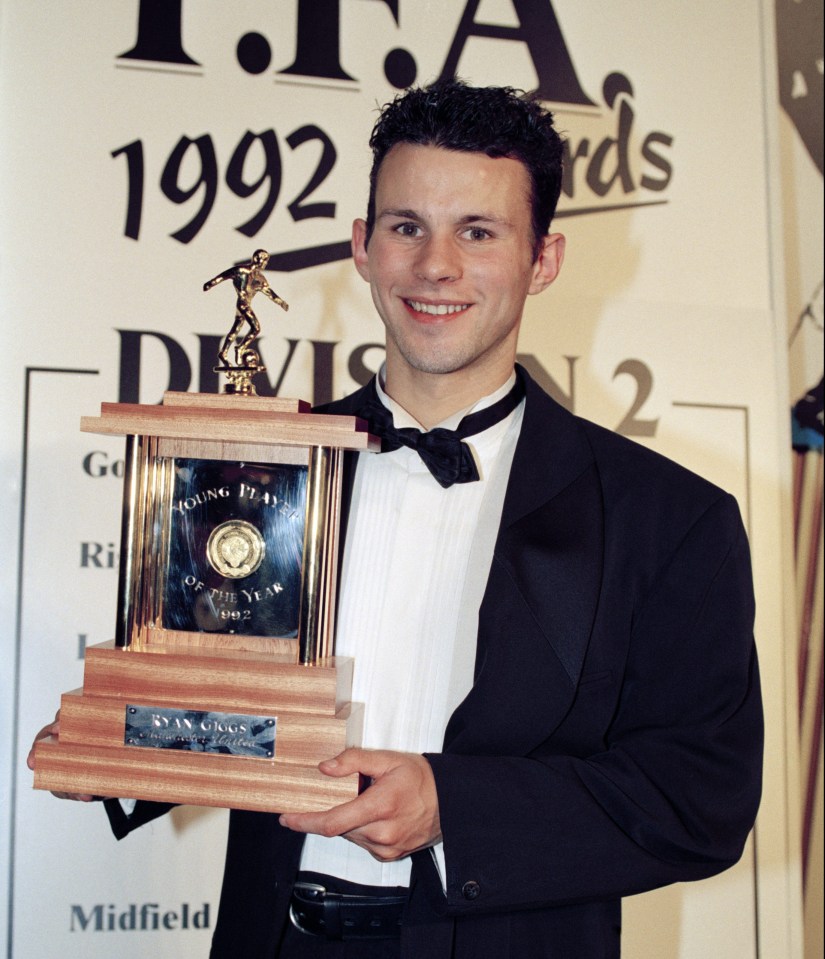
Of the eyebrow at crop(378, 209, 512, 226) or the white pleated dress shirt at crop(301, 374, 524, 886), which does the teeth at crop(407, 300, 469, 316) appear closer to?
the eyebrow at crop(378, 209, 512, 226)

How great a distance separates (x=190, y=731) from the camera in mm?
1251

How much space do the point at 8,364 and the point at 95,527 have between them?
422mm

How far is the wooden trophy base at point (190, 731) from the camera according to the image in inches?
48.1

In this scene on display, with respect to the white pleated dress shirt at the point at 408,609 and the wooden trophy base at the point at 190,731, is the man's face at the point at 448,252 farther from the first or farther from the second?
the wooden trophy base at the point at 190,731

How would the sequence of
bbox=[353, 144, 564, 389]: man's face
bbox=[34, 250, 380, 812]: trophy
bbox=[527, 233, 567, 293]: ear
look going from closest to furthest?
bbox=[34, 250, 380, 812]: trophy, bbox=[353, 144, 564, 389]: man's face, bbox=[527, 233, 567, 293]: ear

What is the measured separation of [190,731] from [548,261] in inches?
36.6

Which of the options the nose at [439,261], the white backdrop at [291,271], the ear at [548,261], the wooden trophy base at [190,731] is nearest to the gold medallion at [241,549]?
the wooden trophy base at [190,731]

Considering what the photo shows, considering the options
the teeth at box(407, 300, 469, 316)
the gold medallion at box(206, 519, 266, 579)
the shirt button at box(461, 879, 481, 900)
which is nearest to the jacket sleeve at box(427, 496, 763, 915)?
the shirt button at box(461, 879, 481, 900)

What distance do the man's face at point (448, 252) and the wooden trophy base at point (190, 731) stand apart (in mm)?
514

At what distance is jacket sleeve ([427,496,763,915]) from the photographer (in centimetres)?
122

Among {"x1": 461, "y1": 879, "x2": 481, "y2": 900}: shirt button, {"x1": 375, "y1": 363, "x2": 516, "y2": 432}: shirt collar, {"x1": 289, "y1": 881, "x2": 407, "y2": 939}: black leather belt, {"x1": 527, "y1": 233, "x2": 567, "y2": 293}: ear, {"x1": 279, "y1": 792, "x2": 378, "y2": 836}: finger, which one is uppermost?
{"x1": 527, "y1": 233, "x2": 567, "y2": 293}: ear

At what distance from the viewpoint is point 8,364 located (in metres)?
2.25

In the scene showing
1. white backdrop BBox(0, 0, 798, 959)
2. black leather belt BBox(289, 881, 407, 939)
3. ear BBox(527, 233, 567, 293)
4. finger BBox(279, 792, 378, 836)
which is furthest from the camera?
white backdrop BBox(0, 0, 798, 959)

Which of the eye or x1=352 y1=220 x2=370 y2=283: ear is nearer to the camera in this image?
the eye
